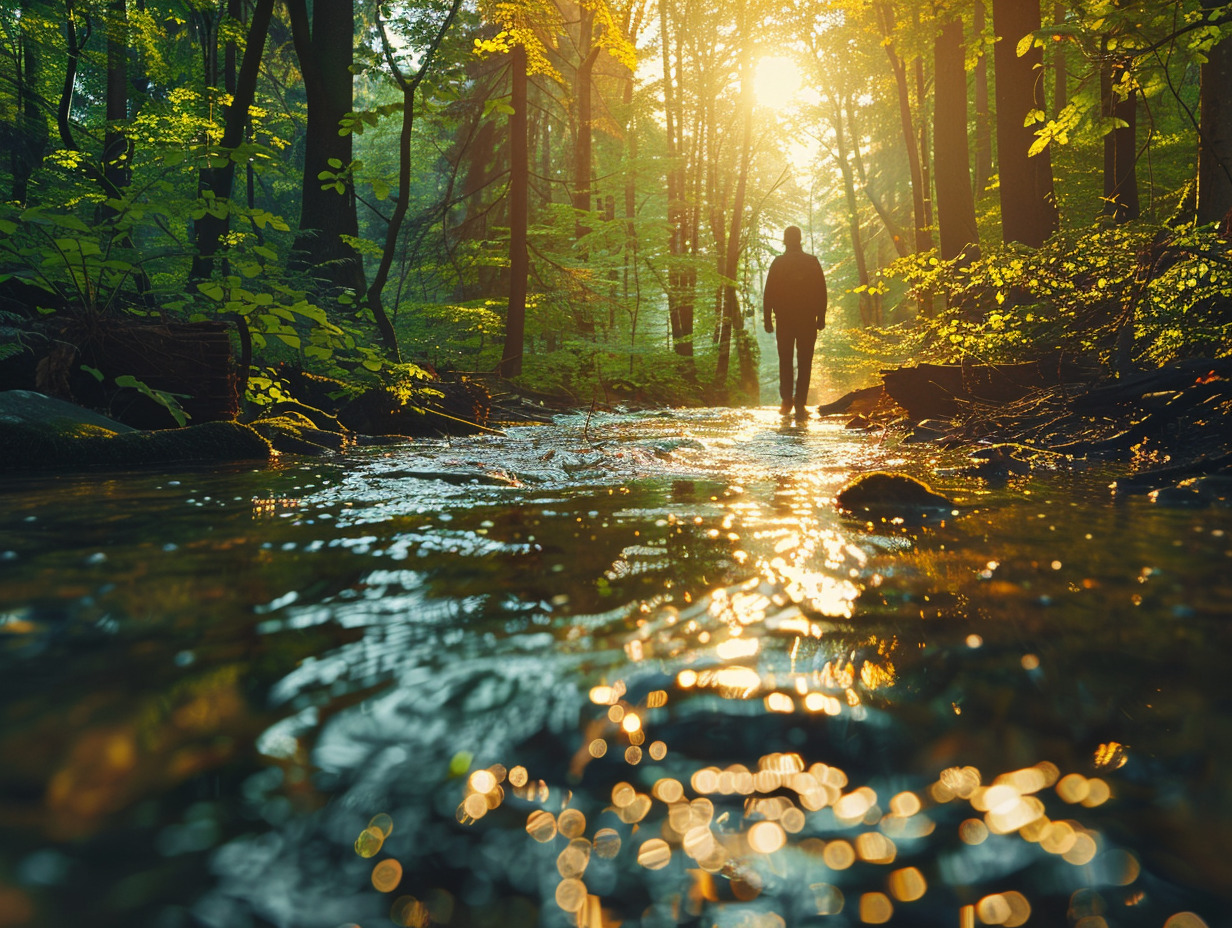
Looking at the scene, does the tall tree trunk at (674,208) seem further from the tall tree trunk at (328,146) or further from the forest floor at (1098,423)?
the forest floor at (1098,423)

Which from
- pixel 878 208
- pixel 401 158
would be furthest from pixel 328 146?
pixel 878 208

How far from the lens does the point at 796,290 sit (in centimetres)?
1005

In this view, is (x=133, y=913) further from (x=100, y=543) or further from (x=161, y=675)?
(x=100, y=543)

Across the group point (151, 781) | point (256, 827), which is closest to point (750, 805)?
point (256, 827)

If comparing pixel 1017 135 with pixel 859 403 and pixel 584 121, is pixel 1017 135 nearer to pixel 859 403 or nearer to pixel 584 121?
pixel 859 403

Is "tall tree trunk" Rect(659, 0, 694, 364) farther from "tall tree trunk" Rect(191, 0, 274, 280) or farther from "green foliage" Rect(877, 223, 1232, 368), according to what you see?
"tall tree trunk" Rect(191, 0, 274, 280)

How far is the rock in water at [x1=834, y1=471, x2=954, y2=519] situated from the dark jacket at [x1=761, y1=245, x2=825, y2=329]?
6939 mm

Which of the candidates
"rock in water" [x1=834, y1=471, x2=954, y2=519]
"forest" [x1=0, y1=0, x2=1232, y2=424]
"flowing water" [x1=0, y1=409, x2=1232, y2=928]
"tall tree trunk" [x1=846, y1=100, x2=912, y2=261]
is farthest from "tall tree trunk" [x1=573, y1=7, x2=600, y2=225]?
"flowing water" [x1=0, y1=409, x2=1232, y2=928]

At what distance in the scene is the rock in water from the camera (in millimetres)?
3316

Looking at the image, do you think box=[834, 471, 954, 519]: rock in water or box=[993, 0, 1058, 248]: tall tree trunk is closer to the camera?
box=[834, 471, 954, 519]: rock in water

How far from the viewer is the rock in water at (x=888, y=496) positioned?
131 inches

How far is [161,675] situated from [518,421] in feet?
26.8

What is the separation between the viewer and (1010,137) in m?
9.14

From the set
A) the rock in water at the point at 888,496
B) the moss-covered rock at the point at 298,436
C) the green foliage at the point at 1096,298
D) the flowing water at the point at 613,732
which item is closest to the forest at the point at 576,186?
the green foliage at the point at 1096,298
